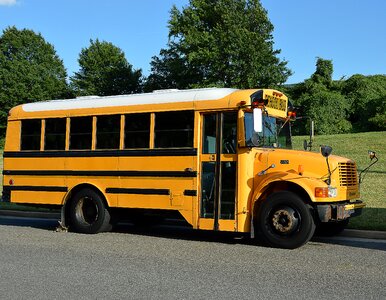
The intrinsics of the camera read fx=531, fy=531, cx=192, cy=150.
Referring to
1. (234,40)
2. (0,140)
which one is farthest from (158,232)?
(0,140)

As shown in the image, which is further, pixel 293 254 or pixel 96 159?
pixel 96 159

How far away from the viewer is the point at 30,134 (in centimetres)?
1068

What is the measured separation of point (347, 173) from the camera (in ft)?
27.8

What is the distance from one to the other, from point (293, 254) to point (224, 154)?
1.94 meters

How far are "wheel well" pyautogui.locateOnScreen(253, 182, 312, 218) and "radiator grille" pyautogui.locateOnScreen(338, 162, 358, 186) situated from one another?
1.99 feet

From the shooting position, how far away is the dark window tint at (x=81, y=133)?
998 cm

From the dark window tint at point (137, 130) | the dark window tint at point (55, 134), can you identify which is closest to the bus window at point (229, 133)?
the dark window tint at point (137, 130)

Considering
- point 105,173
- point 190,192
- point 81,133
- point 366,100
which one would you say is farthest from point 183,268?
point 366,100

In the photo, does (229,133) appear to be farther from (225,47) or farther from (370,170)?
(225,47)

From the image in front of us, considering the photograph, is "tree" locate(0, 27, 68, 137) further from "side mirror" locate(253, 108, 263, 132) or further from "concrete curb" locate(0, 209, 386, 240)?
"side mirror" locate(253, 108, 263, 132)

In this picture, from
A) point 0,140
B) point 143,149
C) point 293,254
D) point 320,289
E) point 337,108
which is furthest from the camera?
point 0,140

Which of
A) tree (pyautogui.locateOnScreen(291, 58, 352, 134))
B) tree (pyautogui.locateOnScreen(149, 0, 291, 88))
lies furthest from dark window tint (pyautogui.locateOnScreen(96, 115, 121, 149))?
tree (pyautogui.locateOnScreen(149, 0, 291, 88))

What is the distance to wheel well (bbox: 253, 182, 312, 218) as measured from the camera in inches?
319

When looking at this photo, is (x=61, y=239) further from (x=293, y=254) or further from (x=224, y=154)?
(x=293, y=254)
